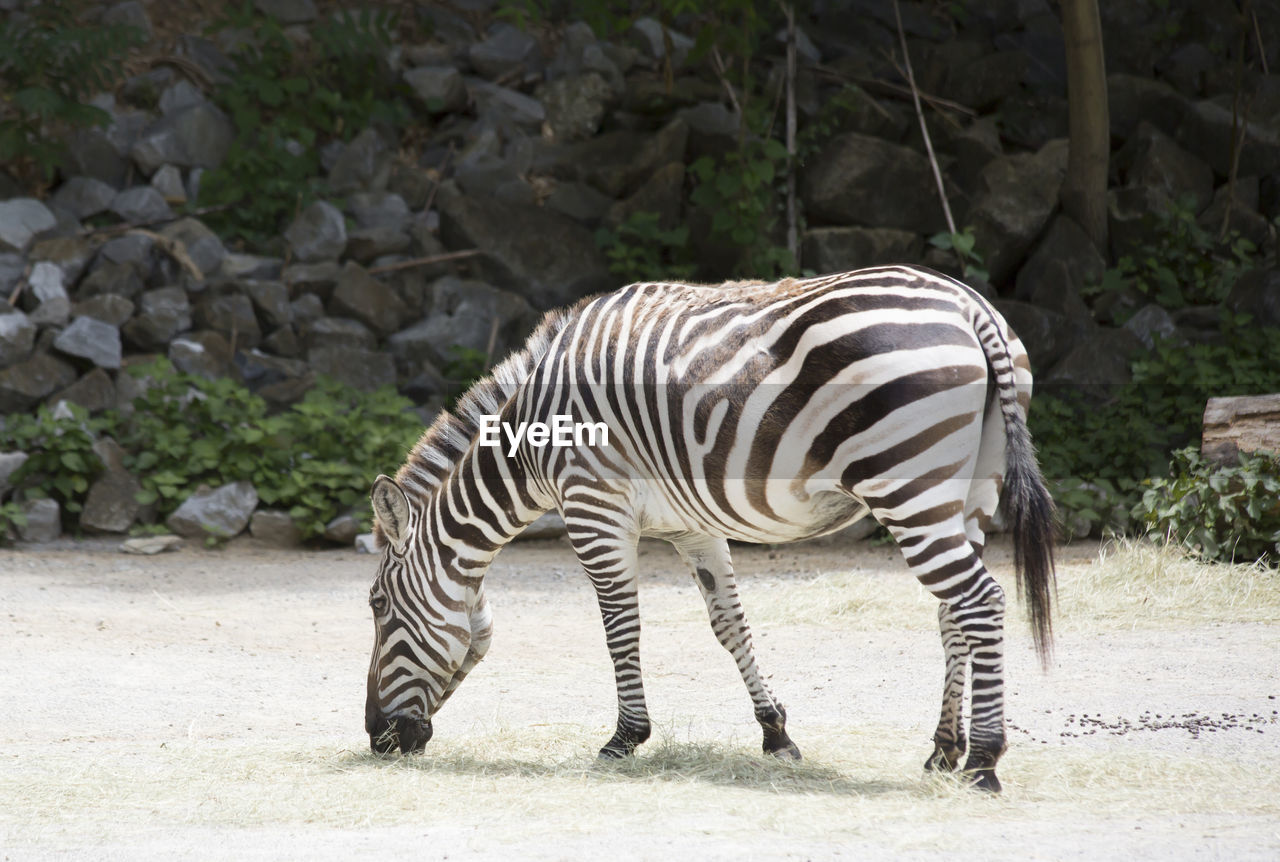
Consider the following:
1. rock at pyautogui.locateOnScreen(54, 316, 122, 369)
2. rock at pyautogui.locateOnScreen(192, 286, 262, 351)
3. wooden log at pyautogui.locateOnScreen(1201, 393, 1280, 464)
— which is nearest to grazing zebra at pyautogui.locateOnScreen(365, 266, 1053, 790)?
wooden log at pyautogui.locateOnScreen(1201, 393, 1280, 464)

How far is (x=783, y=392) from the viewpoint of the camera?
3672mm

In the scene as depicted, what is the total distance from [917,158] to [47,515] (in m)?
8.01

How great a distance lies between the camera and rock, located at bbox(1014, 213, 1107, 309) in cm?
1055

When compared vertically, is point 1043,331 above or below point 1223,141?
below

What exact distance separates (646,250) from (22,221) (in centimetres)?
554

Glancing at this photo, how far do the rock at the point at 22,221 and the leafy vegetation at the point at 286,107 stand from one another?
1.37 m

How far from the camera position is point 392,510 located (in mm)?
4320

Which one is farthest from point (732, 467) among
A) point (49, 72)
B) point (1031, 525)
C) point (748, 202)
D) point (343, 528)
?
point (49, 72)

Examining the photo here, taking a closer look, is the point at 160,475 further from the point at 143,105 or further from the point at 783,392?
the point at 783,392

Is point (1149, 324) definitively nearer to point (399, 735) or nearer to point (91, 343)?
point (399, 735)

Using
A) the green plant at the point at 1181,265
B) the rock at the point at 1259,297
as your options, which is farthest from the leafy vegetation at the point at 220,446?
the green plant at the point at 1181,265

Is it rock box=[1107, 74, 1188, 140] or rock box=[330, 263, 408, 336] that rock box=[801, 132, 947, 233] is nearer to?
rock box=[1107, 74, 1188, 140]

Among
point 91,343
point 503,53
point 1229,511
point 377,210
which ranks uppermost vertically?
point 503,53

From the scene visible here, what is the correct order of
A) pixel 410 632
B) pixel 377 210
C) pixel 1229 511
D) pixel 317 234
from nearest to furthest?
pixel 410 632
pixel 1229 511
pixel 317 234
pixel 377 210
